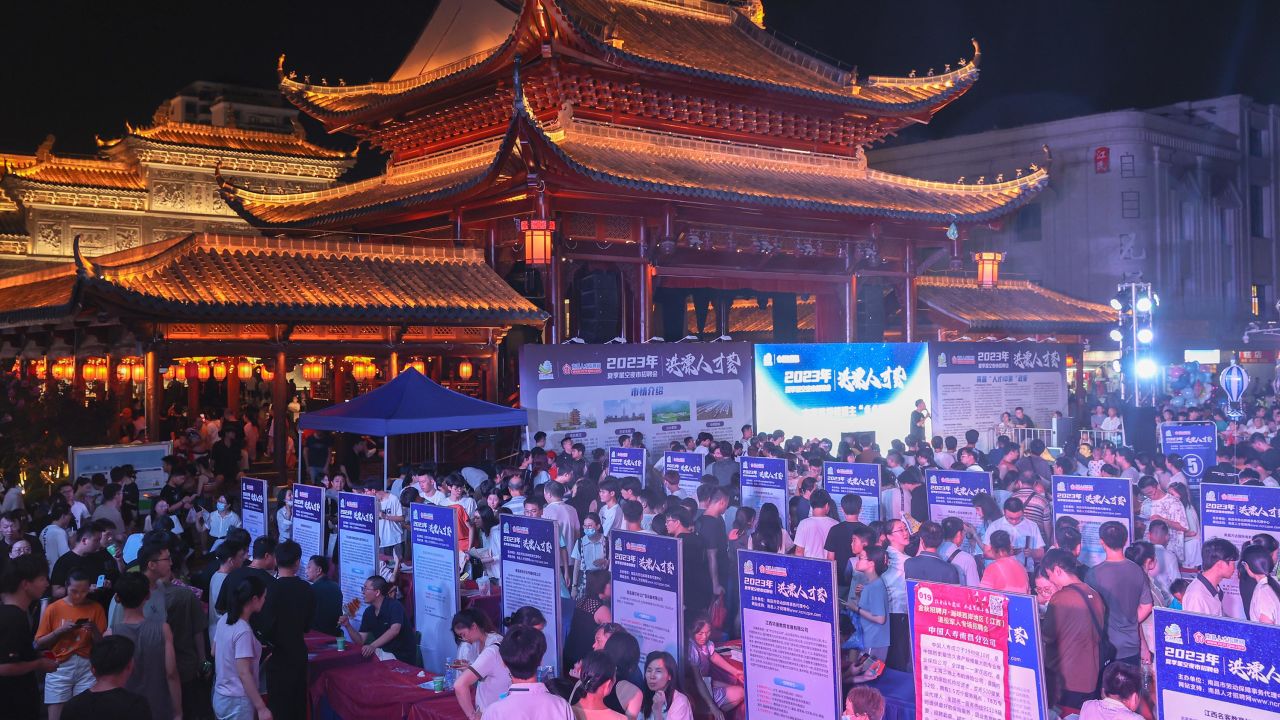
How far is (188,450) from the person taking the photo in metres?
18.4

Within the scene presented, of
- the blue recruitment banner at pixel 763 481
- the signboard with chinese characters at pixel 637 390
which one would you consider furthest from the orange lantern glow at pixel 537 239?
the blue recruitment banner at pixel 763 481

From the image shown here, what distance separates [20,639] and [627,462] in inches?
343

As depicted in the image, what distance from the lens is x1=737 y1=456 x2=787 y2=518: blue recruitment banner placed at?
12922mm

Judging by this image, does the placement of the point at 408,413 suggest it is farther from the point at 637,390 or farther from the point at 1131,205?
the point at 1131,205

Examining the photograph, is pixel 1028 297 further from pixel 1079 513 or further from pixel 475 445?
pixel 1079 513

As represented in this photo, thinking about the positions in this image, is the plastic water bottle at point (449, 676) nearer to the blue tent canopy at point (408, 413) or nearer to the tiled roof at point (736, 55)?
the blue tent canopy at point (408, 413)

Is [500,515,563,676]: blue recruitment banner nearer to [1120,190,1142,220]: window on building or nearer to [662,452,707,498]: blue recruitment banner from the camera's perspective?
[662,452,707,498]: blue recruitment banner

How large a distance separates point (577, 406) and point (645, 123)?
717 cm

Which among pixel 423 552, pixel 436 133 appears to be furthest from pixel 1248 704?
pixel 436 133

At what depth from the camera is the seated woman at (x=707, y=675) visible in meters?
7.49

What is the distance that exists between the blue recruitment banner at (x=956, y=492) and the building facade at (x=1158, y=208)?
97.3 feet

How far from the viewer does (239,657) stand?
7.61 m

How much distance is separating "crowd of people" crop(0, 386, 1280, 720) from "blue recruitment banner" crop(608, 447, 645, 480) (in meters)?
1.96

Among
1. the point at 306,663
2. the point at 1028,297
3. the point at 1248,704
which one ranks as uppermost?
the point at 1028,297
